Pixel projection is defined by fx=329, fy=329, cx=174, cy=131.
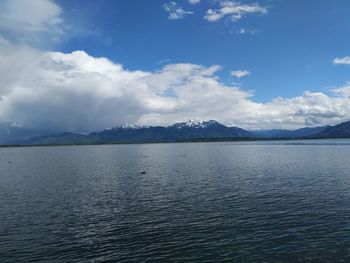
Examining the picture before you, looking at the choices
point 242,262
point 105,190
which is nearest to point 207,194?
point 105,190

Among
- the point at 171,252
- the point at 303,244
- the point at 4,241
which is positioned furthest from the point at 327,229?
the point at 4,241

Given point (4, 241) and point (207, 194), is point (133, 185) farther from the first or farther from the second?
point (4, 241)

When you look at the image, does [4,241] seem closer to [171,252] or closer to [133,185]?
[171,252]

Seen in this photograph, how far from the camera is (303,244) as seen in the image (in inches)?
1451

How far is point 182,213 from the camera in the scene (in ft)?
170

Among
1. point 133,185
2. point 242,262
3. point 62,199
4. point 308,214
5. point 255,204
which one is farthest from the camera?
point 133,185

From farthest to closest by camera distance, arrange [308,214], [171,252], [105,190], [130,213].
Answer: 1. [105,190]
2. [130,213]
3. [308,214]
4. [171,252]

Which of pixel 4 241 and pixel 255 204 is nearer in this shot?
pixel 4 241

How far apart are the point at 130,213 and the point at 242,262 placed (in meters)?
24.9

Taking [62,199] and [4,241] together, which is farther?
[62,199]

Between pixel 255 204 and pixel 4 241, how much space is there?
3837 centimetres

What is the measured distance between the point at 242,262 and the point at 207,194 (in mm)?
34750

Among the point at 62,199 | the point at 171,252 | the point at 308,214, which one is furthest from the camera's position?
the point at 62,199

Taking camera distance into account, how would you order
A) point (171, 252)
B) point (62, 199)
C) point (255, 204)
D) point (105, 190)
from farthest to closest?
point (105, 190)
point (62, 199)
point (255, 204)
point (171, 252)
